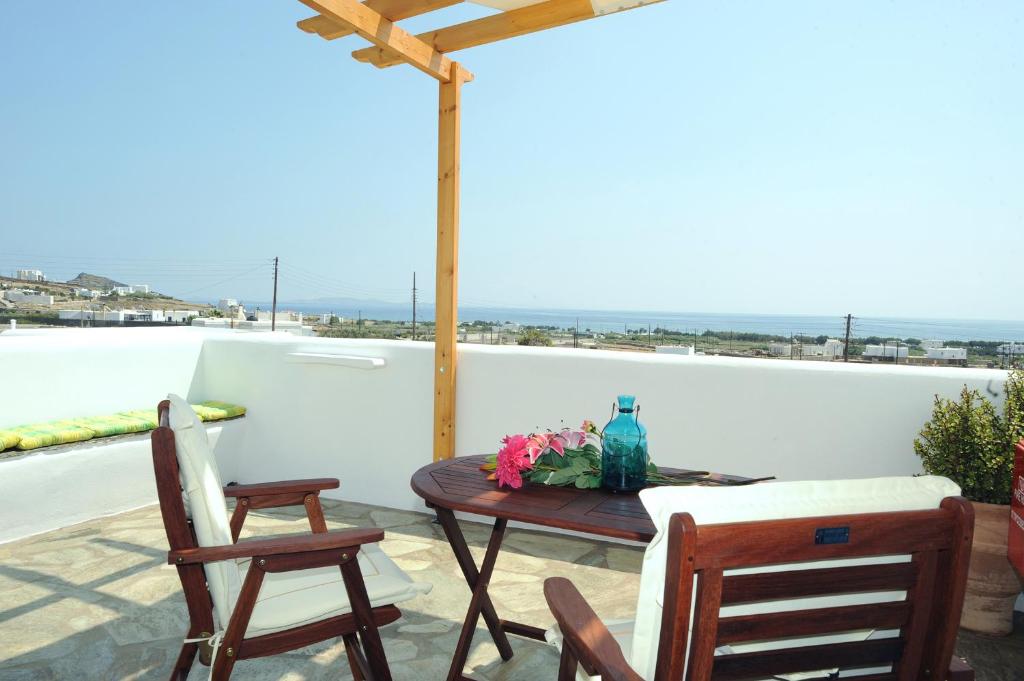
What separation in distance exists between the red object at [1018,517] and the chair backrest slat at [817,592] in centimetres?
165

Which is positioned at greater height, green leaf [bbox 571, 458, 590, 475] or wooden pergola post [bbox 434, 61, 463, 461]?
wooden pergola post [bbox 434, 61, 463, 461]

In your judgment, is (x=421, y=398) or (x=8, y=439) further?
(x=421, y=398)

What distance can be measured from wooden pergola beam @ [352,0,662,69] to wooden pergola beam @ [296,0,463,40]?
207mm

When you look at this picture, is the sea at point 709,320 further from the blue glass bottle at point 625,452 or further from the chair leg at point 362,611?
the chair leg at point 362,611

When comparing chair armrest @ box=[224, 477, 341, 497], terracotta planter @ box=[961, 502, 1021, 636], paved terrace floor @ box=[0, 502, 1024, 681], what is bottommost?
paved terrace floor @ box=[0, 502, 1024, 681]

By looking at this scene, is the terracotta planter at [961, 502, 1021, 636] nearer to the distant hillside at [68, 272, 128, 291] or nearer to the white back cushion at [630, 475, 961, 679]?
the white back cushion at [630, 475, 961, 679]

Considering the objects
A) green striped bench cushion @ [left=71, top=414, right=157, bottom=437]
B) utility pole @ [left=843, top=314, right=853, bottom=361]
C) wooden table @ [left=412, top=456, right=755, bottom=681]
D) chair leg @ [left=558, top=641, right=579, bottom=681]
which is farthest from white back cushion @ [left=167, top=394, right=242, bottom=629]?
utility pole @ [left=843, top=314, right=853, bottom=361]

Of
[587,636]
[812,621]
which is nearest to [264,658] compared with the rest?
[587,636]

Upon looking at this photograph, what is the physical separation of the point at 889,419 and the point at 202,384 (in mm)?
4138

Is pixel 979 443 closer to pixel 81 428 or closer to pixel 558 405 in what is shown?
pixel 558 405

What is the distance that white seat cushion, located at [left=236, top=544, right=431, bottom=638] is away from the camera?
66.4 inches

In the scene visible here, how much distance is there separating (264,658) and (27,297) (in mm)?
13867

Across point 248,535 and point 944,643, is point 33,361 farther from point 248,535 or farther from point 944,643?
point 944,643

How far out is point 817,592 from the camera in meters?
1.08
